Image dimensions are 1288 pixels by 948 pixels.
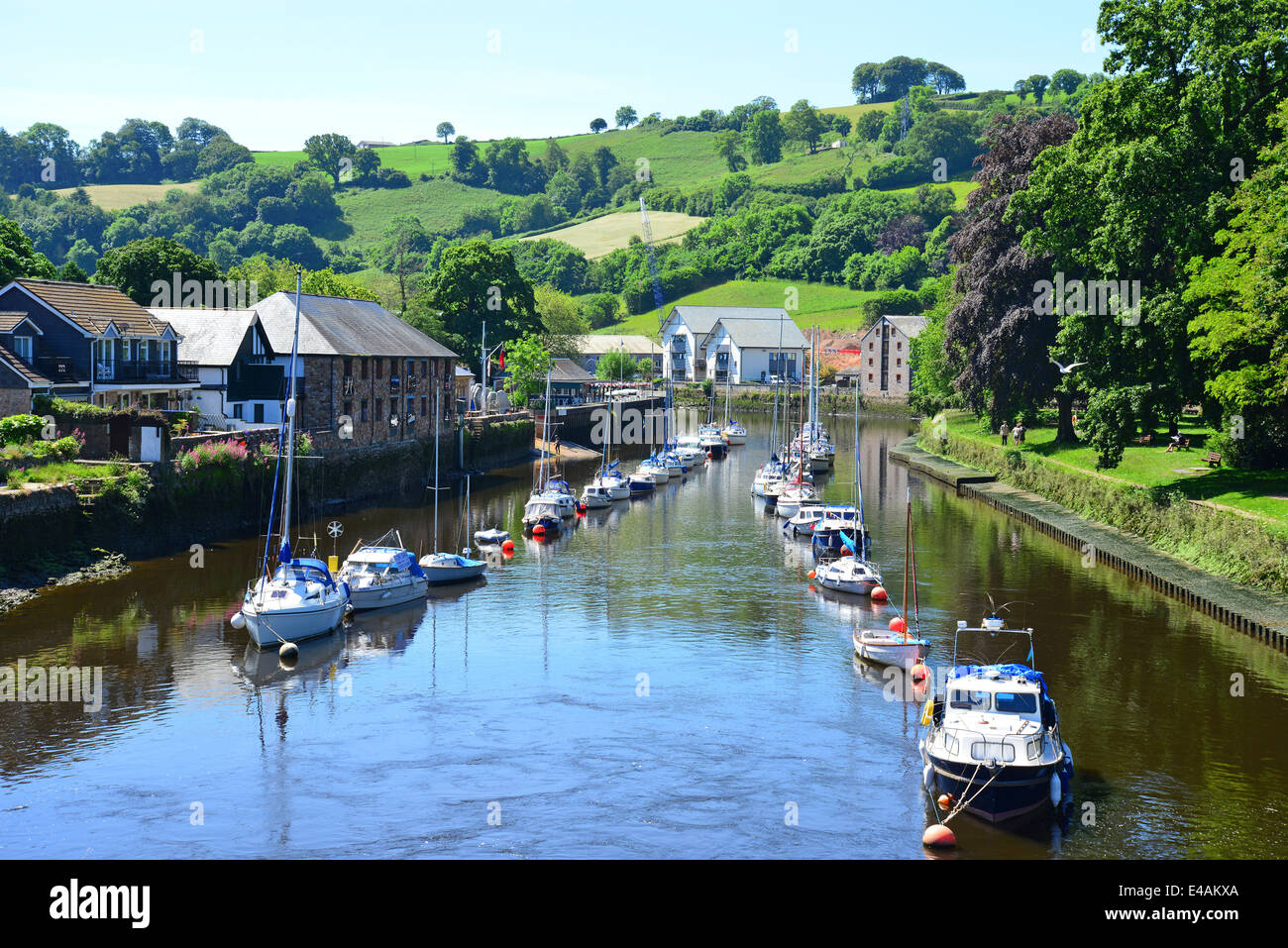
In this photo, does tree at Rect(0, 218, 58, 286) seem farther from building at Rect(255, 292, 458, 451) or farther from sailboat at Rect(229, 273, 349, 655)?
sailboat at Rect(229, 273, 349, 655)

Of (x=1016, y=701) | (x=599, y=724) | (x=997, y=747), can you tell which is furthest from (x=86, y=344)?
(x=997, y=747)

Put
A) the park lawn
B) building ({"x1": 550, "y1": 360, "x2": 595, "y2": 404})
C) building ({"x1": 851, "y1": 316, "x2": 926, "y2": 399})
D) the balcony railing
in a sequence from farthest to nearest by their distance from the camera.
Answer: building ({"x1": 851, "y1": 316, "x2": 926, "y2": 399})
building ({"x1": 550, "y1": 360, "x2": 595, "y2": 404})
the balcony railing
the park lawn

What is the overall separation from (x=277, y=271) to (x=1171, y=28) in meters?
116

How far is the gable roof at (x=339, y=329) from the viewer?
86.9m

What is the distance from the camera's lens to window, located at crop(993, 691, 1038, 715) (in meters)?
35.3

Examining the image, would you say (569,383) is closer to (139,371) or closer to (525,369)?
(525,369)

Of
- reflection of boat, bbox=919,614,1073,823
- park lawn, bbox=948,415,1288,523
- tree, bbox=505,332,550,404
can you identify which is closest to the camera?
reflection of boat, bbox=919,614,1073,823

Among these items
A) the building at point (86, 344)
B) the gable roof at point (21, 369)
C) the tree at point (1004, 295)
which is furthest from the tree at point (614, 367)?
the gable roof at point (21, 369)

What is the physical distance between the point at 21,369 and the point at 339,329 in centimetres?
2780

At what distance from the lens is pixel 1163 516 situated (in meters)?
65.1

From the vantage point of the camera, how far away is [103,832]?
3150cm

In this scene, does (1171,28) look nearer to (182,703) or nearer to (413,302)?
(182,703)

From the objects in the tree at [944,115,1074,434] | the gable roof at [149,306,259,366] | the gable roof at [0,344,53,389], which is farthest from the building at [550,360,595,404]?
the gable roof at [0,344,53,389]
